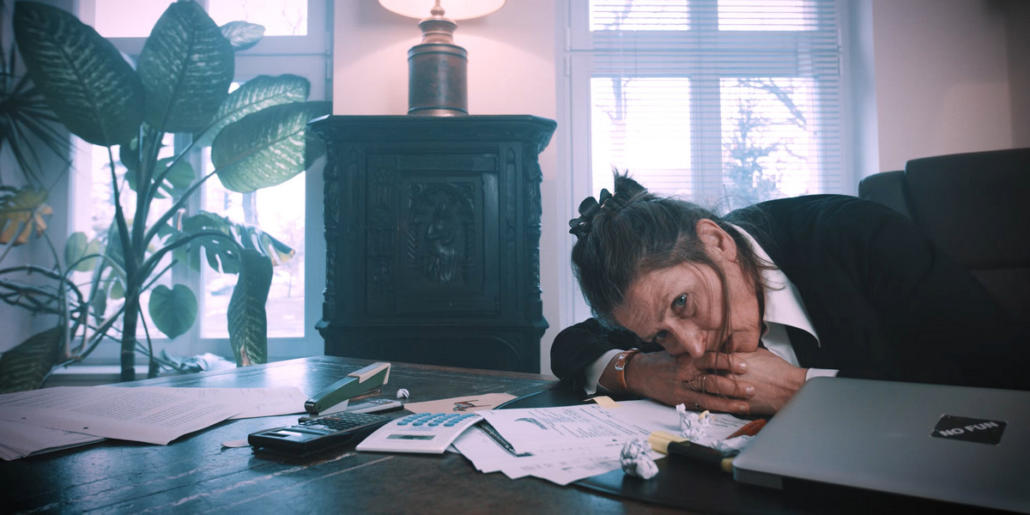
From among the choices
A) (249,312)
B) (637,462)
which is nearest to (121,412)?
(637,462)

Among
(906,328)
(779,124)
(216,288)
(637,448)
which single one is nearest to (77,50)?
(216,288)

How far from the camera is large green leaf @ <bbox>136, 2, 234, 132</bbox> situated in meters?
2.28

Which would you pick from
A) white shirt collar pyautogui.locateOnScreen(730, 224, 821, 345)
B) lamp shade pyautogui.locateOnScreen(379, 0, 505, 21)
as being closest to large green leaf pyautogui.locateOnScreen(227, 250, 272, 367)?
lamp shade pyautogui.locateOnScreen(379, 0, 505, 21)

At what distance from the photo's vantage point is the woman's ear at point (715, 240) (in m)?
1.09

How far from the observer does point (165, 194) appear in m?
2.69

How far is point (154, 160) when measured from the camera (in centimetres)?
238

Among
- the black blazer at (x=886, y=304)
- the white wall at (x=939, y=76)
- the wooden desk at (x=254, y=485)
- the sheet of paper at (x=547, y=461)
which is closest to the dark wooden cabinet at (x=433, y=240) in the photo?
the black blazer at (x=886, y=304)

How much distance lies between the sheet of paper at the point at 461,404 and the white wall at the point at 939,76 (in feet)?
7.84

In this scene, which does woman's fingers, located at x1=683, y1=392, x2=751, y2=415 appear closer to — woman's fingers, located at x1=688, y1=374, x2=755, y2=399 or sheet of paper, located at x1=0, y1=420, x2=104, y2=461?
woman's fingers, located at x1=688, y1=374, x2=755, y2=399

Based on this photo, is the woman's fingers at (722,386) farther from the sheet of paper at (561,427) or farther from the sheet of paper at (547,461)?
the sheet of paper at (547,461)

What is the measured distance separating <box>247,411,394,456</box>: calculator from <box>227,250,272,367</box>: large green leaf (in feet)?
5.03

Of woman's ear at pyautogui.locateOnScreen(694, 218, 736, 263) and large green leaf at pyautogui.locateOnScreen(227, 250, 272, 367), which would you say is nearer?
woman's ear at pyautogui.locateOnScreen(694, 218, 736, 263)

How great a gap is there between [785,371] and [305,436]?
0.70 metres

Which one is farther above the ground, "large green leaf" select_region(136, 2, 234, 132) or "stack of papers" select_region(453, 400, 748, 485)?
"large green leaf" select_region(136, 2, 234, 132)
